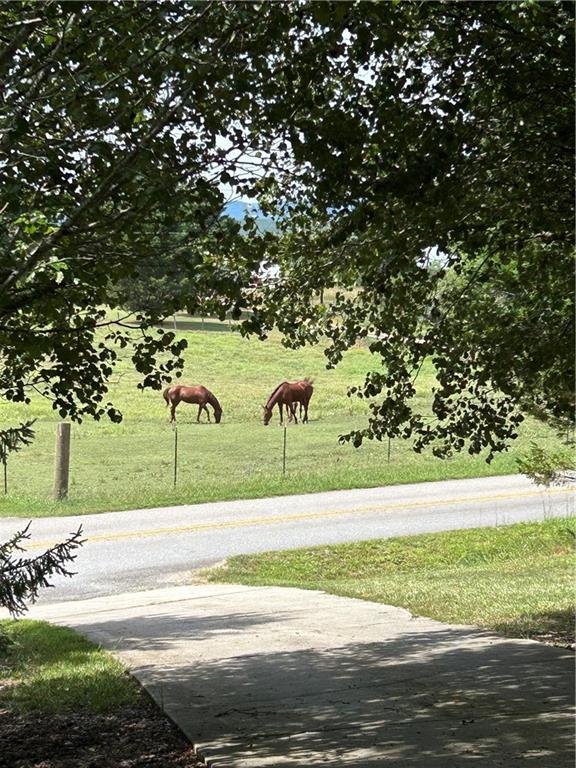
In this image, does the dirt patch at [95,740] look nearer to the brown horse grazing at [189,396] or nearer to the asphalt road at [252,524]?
the asphalt road at [252,524]

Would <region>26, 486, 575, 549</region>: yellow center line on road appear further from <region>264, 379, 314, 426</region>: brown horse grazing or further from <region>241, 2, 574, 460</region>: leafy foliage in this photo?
<region>264, 379, 314, 426</region>: brown horse grazing

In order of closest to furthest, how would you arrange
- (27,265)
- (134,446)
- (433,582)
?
(27,265) → (433,582) → (134,446)

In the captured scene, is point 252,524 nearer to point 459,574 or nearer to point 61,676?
point 459,574

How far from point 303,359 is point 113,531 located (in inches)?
1238

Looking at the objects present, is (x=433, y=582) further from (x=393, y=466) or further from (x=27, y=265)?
(x=393, y=466)

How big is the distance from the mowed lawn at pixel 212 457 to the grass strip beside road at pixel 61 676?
6881 millimetres

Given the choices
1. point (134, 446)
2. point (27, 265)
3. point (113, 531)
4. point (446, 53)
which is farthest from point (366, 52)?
point (134, 446)

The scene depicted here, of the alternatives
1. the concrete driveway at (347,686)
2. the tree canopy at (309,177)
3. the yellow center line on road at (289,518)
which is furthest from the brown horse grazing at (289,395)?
the tree canopy at (309,177)

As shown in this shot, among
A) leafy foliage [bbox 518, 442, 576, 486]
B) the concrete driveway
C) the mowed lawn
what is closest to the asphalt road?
the mowed lawn

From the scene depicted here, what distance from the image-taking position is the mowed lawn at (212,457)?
886 inches

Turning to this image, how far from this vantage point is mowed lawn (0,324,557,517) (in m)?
22.5

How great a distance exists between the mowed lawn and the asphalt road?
3.11 ft

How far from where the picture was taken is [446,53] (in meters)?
6.77

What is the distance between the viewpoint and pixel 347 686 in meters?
7.18
